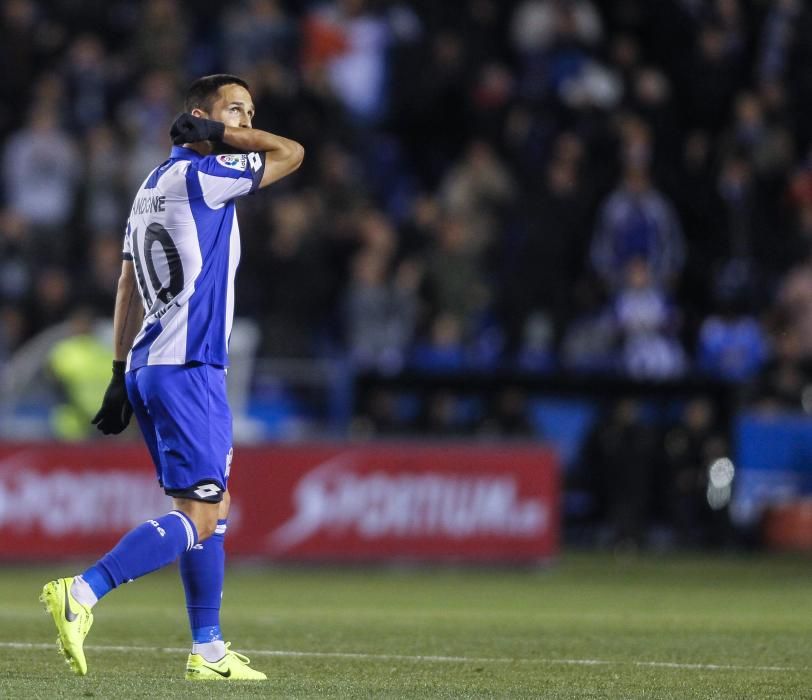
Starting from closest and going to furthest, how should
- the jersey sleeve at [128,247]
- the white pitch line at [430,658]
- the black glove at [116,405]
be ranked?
1. the jersey sleeve at [128,247]
2. the black glove at [116,405]
3. the white pitch line at [430,658]

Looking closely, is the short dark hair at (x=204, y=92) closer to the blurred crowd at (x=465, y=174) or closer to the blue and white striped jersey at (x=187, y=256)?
the blue and white striped jersey at (x=187, y=256)

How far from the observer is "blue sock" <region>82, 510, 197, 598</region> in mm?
6699

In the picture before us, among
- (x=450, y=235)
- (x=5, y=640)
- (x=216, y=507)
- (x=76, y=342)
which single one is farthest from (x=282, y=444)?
(x=216, y=507)

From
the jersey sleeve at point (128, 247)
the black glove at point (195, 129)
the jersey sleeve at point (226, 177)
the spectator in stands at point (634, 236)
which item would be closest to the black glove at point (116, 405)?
the jersey sleeve at point (128, 247)

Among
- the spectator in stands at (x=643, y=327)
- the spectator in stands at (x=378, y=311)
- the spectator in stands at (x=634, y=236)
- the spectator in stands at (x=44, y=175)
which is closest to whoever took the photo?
the spectator in stands at (x=378, y=311)

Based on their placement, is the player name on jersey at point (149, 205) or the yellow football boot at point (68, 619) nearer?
the yellow football boot at point (68, 619)

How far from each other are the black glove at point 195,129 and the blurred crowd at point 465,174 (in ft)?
32.6

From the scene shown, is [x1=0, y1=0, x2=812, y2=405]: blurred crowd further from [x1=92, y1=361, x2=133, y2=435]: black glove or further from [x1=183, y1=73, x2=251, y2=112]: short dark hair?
[x1=183, y1=73, x2=251, y2=112]: short dark hair

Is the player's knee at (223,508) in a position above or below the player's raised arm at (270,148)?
below

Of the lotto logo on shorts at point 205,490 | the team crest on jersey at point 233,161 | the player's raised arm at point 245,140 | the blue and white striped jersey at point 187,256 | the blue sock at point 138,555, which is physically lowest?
the blue sock at point 138,555

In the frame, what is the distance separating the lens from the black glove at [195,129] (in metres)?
6.79

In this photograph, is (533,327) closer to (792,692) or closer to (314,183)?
(314,183)

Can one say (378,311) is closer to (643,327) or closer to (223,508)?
(643,327)

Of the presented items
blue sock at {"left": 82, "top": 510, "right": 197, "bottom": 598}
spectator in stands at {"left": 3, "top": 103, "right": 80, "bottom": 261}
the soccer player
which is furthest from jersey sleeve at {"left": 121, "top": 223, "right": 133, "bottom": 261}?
spectator in stands at {"left": 3, "top": 103, "right": 80, "bottom": 261}
